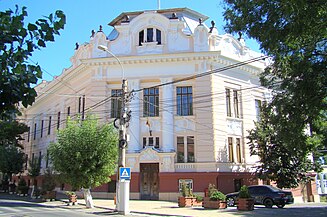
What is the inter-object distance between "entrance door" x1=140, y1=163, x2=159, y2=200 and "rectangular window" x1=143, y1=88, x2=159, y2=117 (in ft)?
14.5

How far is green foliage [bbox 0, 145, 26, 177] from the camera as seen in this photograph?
42.1m

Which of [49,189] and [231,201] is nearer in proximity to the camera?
[231,201]

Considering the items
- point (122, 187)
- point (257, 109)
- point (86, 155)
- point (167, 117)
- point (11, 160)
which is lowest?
point (122, 187)

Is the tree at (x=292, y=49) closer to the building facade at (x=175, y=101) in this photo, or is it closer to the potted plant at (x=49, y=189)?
the building facade at (x=175, y=101)

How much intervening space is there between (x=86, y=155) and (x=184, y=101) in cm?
1090

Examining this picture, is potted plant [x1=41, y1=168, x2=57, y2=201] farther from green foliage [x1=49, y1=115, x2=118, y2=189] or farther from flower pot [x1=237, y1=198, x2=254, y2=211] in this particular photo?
flower pot [x1=237, y1=198, x2=254, y2=211]

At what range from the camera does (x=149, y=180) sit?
94.7 ft

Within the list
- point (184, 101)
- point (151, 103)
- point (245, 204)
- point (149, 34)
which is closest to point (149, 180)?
point (151, 103)

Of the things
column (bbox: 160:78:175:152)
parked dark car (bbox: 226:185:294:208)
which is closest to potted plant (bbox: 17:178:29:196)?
column (bbox: 160:78:175:152)

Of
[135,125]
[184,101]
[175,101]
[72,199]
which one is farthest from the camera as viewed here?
[184,101]

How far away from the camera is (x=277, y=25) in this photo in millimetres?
13055

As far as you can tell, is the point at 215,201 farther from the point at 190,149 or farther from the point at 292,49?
the point at 292,49

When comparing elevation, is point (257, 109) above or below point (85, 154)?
above

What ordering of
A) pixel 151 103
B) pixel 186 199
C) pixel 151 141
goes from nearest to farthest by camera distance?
1. pixel 186 199
2. pixel 151 141
3. pixel 151 103
